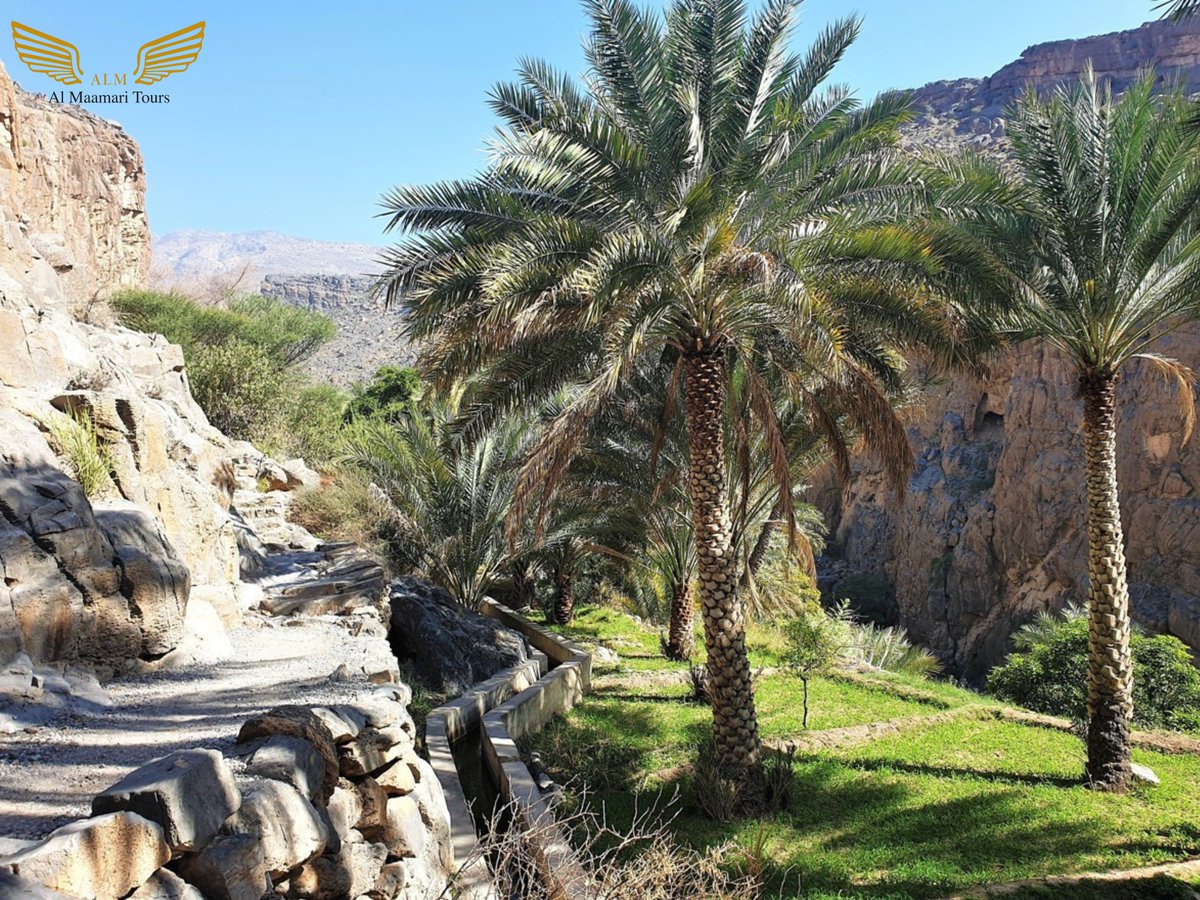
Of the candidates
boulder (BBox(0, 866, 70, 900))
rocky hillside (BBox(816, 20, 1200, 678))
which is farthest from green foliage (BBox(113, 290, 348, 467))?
rocky hillside (BBox(816, 20, 1200, 678))

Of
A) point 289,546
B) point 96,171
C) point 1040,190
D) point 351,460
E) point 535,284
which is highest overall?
point 96,171

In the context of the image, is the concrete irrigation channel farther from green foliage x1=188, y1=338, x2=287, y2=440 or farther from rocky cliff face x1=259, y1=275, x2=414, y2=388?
rocky cliff face x1=259, y1=275, x2=414, y2=388

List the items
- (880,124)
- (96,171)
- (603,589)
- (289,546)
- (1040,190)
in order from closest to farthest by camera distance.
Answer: (880,124)
(1040,190)
(289,546)
(603,589)
(96,171)

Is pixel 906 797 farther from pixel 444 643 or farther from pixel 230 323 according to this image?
pixel 230 323

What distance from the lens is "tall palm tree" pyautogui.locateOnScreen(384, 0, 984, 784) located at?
7.63m

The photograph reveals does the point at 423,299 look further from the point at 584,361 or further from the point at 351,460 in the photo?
the point at 351,460

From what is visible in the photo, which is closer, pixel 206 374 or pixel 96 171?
pixel 206 374

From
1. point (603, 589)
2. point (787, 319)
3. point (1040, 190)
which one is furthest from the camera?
point (603, 589)

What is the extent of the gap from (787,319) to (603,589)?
16006mm

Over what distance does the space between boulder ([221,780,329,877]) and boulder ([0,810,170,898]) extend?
1.50 feet

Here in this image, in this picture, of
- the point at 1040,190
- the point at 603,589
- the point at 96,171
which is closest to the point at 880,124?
the point at 1040,190

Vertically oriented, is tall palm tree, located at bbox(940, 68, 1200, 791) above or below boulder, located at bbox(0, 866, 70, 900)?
above

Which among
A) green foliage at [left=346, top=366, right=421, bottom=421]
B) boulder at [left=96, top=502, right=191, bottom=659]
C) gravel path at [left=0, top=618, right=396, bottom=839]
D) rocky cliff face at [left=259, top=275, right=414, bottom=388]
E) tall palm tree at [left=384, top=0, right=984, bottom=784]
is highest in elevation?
rocky cliff face at [left=259, top=275, right=414, bottom=388]

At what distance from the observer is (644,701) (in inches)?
481
